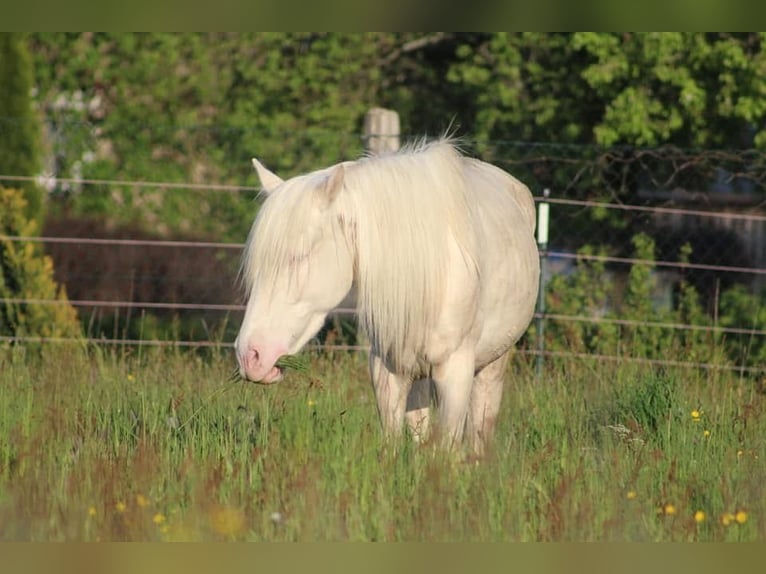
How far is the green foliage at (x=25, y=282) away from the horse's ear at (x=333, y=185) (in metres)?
5.24

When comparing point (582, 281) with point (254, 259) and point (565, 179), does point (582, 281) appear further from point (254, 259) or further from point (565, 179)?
point (254, 259)

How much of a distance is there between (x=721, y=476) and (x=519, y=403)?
1.95 m

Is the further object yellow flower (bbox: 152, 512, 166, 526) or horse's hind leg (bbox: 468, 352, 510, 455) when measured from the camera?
horse's hind leg (bbox: 468, 352, 510, 455)

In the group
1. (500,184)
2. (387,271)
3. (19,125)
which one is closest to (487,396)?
(500,184)

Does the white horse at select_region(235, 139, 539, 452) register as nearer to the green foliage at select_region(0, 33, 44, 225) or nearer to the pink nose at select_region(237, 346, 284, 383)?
the pink nose at select_region(237, 346, 284, 383)

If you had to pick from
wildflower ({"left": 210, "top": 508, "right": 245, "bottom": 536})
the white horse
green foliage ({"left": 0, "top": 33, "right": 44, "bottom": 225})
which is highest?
green foliage ({"left": 0, "top": 33, "right": 44, "bottom": 225})

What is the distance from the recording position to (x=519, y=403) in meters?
6.78

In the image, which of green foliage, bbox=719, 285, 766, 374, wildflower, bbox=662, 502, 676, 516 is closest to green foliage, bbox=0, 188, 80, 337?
green foliage, bbox=719, 285, 766, 374

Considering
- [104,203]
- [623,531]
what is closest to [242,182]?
[104,203]

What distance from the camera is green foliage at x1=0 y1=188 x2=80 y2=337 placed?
31.8 feet

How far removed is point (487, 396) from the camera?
246 inches

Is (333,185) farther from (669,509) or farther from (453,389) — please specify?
(669,509)

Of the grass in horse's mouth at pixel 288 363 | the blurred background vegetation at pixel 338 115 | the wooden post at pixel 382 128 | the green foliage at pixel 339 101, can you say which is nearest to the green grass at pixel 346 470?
the grass in horse's mouth at pixel 288 363

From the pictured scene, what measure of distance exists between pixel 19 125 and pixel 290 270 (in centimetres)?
694
